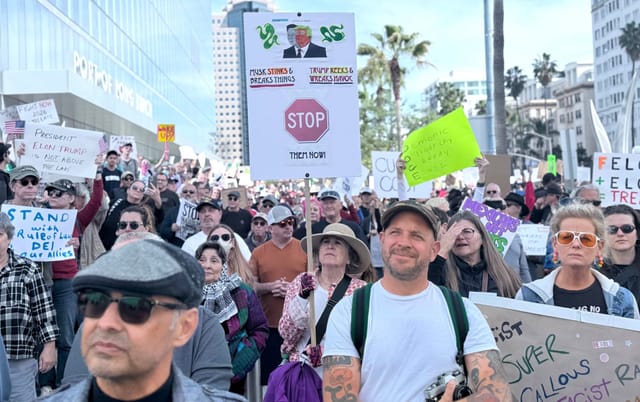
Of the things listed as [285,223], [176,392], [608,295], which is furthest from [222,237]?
[176,392]

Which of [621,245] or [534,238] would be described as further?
[534,238]

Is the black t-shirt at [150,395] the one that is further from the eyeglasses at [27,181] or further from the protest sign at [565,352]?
the eyeglasses at [27,181]

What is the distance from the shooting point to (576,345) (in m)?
3.85

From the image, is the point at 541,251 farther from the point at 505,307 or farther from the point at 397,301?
the point at 397,301

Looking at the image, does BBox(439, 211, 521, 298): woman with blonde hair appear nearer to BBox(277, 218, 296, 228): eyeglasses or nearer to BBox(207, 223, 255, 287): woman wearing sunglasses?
BBox(207, 223, 255, 287): woman wearing sunglasses

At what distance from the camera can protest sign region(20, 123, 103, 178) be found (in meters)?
9.38

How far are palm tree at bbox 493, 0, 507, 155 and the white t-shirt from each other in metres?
17.2

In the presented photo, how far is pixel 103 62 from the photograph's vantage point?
27.2 meters

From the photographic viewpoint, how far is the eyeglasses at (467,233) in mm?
5492

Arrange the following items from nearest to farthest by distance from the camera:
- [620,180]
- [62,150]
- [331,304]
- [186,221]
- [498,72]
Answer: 1. [331,304]
2. [62,150]
3. [620,180]
4. [186,221]
5. [498,72]

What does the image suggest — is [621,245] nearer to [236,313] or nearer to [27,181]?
[236,313]

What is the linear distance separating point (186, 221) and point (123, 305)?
7.95 m

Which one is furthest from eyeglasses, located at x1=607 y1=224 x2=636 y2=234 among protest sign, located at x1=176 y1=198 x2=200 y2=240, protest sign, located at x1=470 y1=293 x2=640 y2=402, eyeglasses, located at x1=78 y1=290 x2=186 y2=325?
protest sign, located at x1=176 y1=198 x2=200 y2=240

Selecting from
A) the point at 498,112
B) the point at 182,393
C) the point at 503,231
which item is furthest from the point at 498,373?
the point at 498,112
